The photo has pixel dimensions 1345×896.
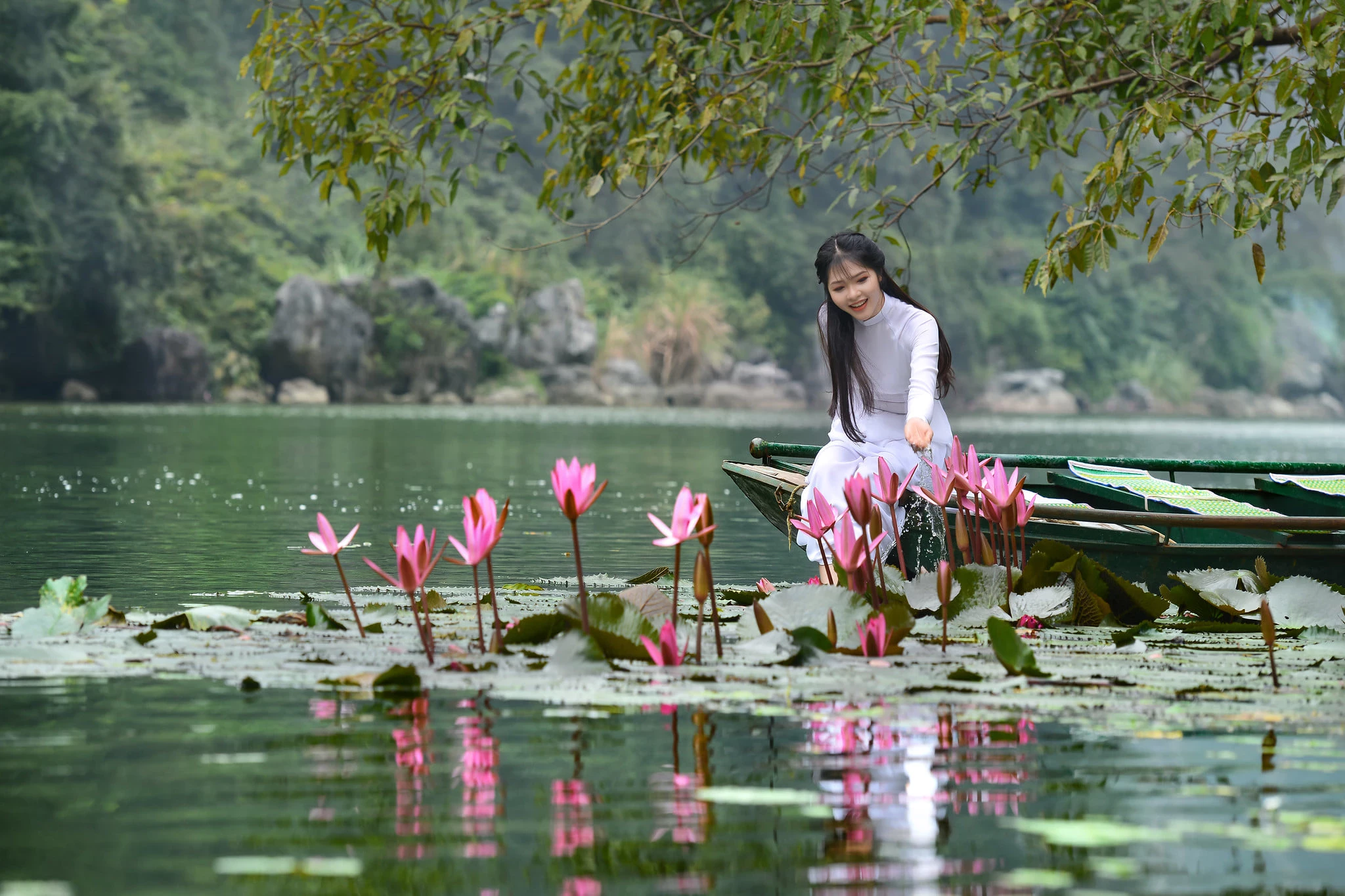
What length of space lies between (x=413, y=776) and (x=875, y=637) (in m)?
1.71

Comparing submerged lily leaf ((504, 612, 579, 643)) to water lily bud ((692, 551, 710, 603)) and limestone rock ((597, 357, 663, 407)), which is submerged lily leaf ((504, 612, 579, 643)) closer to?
water lily bud ((692, 551, 710, 603))

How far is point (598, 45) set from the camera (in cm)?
844

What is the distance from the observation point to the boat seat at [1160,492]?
260 inches

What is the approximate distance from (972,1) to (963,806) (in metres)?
5.56

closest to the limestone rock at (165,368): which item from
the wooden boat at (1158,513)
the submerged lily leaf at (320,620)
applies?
the wooden boat at (1158,513)

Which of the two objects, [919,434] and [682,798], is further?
[919,434]

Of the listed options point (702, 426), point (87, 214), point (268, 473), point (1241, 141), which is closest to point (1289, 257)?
point (702, 426)

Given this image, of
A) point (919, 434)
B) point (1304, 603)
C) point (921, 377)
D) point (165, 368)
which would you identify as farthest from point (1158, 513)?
point (165, 368)

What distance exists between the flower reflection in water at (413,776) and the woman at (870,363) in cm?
271

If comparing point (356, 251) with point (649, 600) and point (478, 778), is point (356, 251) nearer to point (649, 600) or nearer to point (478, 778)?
point (649, 600)

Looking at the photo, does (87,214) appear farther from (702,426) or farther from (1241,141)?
(1241,141)

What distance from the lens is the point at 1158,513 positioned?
536cm

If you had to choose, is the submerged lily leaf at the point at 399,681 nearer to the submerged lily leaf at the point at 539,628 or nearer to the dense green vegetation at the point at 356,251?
the submerged lily leaf at the point at 539,628

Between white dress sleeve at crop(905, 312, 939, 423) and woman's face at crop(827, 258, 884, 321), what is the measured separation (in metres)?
0.20
